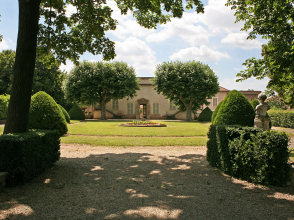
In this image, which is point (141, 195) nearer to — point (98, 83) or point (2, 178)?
point (2, 178)

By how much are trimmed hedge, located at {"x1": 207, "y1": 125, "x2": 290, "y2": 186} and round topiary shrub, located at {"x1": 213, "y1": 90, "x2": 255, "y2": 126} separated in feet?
18.3

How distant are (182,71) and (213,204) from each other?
2585 centimetres

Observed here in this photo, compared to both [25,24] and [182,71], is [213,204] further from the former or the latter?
[182,71]

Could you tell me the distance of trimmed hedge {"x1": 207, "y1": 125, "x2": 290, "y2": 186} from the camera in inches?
156

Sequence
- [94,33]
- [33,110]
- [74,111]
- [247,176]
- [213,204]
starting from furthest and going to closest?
Result: [74,111] → [33,110] → [94,33] → [247,176] → [213,204]

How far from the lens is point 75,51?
8.32 m

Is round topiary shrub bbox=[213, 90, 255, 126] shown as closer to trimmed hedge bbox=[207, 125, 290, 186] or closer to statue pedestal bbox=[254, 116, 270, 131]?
statue pedestal bbox=[254, 116, 270, 131]

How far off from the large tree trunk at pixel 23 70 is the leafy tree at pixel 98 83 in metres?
22.7

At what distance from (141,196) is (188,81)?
83.1 ft

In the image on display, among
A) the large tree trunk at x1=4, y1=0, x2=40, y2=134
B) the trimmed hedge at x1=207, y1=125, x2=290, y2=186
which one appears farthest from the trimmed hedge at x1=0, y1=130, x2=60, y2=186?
the trimmed hedge at x1=207, y1=125, x2=290, y2=186

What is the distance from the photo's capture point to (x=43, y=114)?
10.0 m

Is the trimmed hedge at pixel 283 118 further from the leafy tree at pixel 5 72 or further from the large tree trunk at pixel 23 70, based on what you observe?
the leafy tree at pixel 5 72

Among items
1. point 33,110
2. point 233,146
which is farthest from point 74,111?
point 233,146

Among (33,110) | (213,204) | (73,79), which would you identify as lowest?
(213,204)
